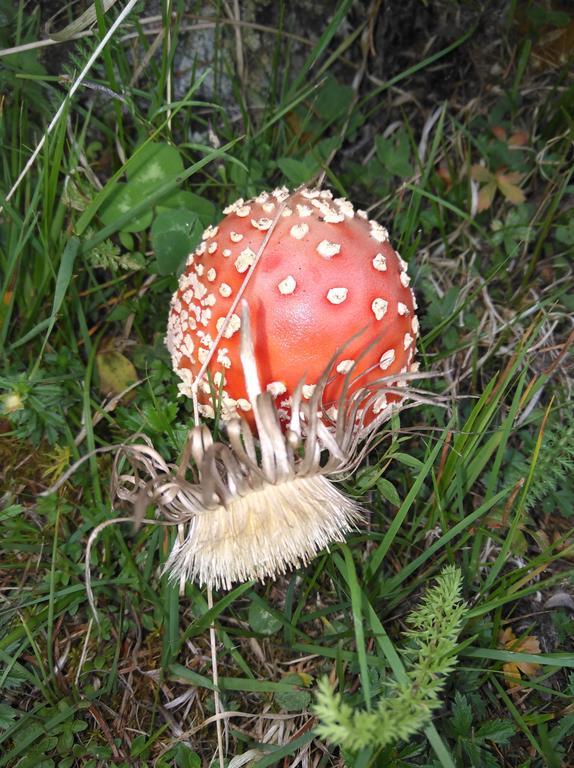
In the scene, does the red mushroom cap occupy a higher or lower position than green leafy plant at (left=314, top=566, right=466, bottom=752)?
higher

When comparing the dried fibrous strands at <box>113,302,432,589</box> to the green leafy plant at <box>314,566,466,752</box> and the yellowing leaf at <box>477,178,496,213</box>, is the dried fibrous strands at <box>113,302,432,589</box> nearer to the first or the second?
the green leafy plant at <box>314,566,466,752</box>

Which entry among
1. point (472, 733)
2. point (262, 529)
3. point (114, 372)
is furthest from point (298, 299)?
point (472, 733)

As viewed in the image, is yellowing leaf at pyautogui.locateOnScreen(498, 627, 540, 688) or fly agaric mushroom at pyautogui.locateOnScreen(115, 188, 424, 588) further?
yellowing leaf at pyautogui.locateOnScreen(498, 627, 540, 688)

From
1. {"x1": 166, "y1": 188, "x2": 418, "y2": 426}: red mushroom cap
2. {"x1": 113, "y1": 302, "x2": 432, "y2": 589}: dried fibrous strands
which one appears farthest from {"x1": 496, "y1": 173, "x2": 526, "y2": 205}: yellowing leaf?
{"x1": 113, "y1": 302, "x2": 432, "y2": 589}: dried fibrous strands

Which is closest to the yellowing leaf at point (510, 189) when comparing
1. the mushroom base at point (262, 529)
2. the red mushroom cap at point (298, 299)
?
the red mushroom cap at point (298, 299)

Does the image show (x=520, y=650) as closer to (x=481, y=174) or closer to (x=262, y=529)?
(x=262, y=529)
